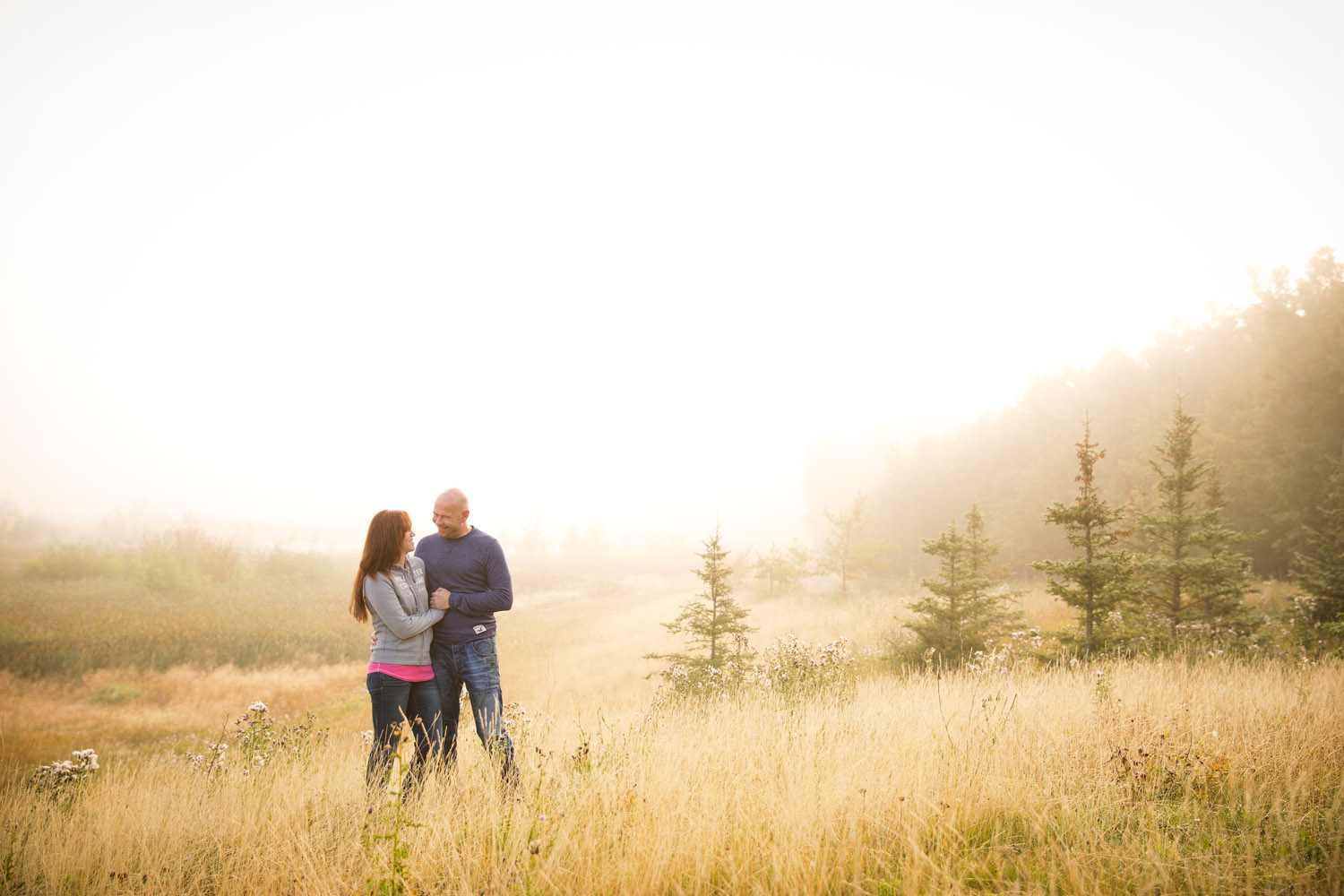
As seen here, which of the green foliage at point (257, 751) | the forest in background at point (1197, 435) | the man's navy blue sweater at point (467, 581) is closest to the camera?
the man's navy blue sweater at point (467, 581)

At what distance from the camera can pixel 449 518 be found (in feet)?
15.3

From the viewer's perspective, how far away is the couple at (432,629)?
13.7ft

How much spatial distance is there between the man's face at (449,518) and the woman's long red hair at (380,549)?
33 cm

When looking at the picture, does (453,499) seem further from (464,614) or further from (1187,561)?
(1187,561)

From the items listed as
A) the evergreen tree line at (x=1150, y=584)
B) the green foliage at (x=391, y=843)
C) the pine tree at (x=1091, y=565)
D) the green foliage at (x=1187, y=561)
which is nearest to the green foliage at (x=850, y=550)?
the evergreen tree line at (x=1150, y=584)

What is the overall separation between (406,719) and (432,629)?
77 cm

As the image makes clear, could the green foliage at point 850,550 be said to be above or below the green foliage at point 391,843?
below

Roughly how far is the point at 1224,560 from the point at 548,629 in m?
24.4

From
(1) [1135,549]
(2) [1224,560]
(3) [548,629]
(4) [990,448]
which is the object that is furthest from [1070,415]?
(3) [548,629]

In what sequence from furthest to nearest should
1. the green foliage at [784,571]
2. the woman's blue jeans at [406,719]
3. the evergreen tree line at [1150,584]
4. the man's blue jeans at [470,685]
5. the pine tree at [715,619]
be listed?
the green foliage at [784,571] < the pine tree at [715,619] < the evergreen tree line at [1150,584] < the man's blue jeans at [470,685] < the woman's blue jeans at [406,719]

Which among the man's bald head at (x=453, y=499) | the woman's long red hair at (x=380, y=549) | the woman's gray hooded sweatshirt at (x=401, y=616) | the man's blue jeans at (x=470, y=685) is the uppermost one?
the man's bald head at (x=453, y=499)

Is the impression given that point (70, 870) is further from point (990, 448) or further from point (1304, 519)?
point (990, 448)

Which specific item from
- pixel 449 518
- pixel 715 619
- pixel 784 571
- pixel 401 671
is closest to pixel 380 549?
pixel 449 518

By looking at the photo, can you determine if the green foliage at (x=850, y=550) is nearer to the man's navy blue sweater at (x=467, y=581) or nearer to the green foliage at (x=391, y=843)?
the man's navy blue sweater at (x=467, y=581)
